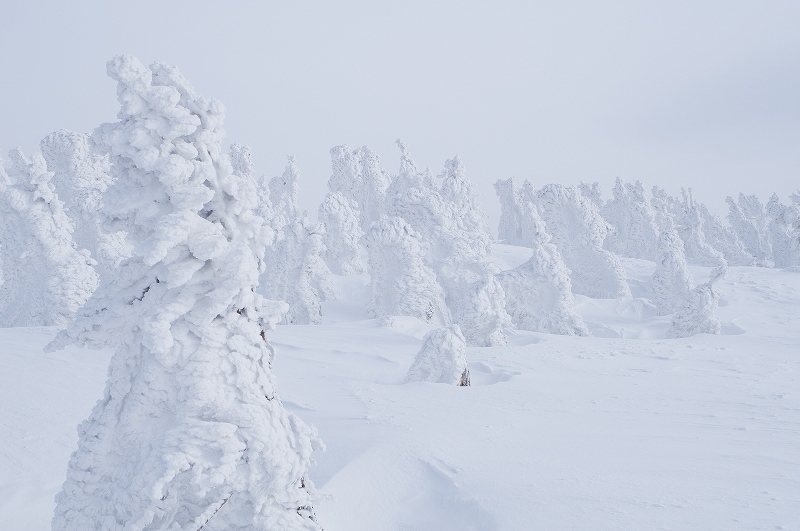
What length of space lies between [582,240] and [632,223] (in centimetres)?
1966

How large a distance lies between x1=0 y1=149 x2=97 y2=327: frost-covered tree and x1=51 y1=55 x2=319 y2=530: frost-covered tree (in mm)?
11585

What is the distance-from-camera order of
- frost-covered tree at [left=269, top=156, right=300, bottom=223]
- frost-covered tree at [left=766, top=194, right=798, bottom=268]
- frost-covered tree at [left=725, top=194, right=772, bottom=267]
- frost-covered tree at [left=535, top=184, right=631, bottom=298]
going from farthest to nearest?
frost-covered tree at [left=725, top=194, right=772, bottom=267]
frost-covered tree at [left=269, top=156, right=300, bottom=223]
frost-covered tree at [left=766, top=194, right=798, bottom=268]
frost-covered tree at [left=535, top=184, right=631, bottom=298]

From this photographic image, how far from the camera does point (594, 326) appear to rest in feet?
65.8

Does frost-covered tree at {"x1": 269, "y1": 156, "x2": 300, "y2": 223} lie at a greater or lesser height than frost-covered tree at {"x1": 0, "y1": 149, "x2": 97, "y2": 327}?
greater

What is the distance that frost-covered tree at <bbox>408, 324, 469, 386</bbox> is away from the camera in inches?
344

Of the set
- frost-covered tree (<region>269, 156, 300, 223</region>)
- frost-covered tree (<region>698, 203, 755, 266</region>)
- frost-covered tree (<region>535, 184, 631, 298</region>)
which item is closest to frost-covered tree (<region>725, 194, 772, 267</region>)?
frost-covered tree (<region>698, 203, 755, 266</region>)

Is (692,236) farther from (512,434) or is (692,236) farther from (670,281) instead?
(512,434)

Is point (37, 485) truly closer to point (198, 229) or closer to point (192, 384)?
point (192, 384)

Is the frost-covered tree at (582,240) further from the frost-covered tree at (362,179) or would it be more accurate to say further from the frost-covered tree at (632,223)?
the frost-covered tree at (632,223)

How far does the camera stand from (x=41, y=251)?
13156mm

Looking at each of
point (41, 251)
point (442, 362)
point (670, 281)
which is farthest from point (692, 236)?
point (41, 251)

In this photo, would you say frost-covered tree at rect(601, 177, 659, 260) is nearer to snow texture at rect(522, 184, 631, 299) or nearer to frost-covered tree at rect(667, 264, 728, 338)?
snow texture at rect(522, 184, 631, 299)

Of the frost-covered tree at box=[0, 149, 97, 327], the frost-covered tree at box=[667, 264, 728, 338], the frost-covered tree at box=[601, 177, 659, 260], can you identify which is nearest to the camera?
the frost-covered tree at box=[0, 149, 97, 327]

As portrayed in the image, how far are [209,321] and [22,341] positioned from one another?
29.3 ft
